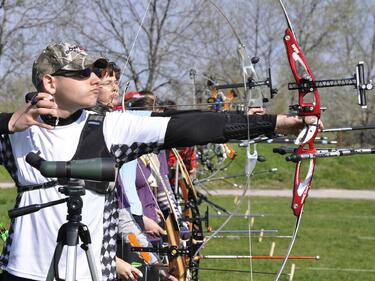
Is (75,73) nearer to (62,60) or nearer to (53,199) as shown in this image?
(62,60)

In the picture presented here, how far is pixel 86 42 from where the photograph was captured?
12.3m

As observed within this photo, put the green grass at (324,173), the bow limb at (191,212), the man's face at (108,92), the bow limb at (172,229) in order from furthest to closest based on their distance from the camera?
the green grass at (324,173) → the bow limb at (191,212) → the bow limb at (172,229) → the man's face at (108,92)

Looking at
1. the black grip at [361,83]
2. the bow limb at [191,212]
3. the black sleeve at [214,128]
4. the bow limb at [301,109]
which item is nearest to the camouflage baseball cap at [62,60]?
the black sleeve at [214,128]

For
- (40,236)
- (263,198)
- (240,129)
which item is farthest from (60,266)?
(263,198)

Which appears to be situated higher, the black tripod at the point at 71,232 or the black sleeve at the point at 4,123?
the black sleeve at the point at 4,123

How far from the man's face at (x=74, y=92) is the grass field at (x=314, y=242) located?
2615mm

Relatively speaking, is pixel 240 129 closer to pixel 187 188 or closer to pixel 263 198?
pixel 187 188

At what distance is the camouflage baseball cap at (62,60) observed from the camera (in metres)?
2.73

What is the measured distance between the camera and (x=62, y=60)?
2730 mm

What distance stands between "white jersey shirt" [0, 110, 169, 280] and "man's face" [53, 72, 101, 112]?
2.5 inches

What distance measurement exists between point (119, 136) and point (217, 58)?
7137 mm

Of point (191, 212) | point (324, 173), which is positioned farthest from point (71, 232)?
point (324, 173)

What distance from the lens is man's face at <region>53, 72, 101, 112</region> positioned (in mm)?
2725

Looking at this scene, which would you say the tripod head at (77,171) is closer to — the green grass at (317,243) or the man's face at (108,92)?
the man's face at (108,92)
